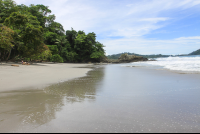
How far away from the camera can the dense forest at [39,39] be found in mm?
17828

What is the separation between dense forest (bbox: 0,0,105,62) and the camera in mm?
17828

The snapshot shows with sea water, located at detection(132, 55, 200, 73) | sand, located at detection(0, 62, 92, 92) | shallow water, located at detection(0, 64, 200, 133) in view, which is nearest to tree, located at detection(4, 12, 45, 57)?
sand, located at detection(0, 62, 92, 92)

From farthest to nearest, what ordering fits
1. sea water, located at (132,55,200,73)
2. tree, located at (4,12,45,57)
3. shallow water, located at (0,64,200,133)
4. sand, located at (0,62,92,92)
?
tree, located at (4,12,45,57) < sea water, located at (132,55,200,73) < sand, located at (0,62,92,92) < shallow water, located at (0,64,200,133)

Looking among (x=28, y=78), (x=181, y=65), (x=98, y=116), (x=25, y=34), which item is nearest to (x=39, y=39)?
(x=25, y=34)

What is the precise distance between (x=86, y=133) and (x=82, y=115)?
638 millimetres

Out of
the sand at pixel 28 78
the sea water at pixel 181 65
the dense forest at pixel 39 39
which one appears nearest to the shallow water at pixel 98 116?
the sand at pixel 28 78

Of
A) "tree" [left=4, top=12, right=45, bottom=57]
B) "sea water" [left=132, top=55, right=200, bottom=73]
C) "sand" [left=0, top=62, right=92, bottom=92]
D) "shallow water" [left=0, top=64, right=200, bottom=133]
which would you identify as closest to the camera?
"shallow water" [left=0, top=64, right=200, bottom=133]

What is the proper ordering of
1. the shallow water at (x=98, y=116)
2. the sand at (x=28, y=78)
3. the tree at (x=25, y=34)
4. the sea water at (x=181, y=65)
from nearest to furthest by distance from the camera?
1. the shallow water at (x=98, y=116)
2. the sand at (x=28, y=78)
3. the sea water at (x=181, y=65)
4. the tree at (x=25, y=34)

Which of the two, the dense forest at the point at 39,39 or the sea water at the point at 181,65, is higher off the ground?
the dense forest at the point at 39,39

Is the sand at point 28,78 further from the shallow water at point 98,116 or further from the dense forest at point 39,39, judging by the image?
the dense forest at point 39,39

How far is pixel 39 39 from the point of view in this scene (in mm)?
18656

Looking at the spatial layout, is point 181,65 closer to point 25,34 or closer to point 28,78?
point 28,78

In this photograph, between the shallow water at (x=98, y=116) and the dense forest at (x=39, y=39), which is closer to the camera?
the shallow water at (x=98, y=116)

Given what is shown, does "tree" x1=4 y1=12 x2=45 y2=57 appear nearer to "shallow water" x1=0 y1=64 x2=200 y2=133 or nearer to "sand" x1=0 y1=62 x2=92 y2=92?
"sand" x1=0 y1=62 x2=92 y2=92
